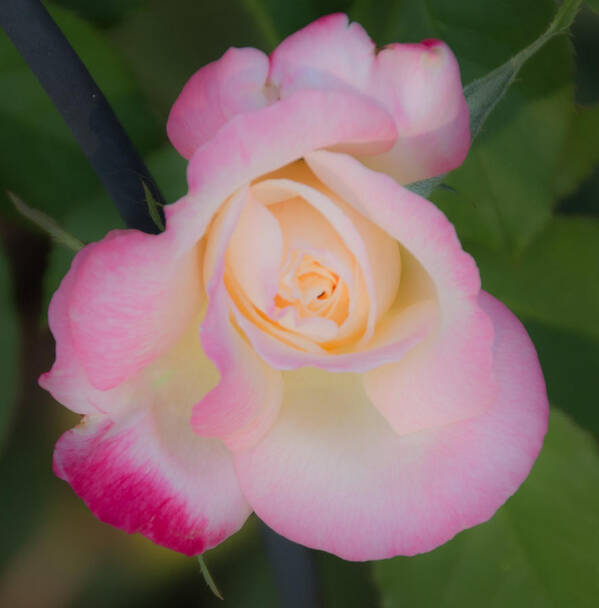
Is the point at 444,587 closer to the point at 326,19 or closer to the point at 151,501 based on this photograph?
the point at 151,501

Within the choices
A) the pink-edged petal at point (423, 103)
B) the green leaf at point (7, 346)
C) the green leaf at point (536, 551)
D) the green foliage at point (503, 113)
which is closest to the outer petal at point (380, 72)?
the pink-edged petal at point (423, 103)

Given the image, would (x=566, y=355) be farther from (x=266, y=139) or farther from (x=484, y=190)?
(x=266, y=139)

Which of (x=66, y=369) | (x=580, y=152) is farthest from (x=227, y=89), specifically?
(x=580, y=152)

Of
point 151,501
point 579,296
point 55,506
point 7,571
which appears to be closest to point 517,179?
point 579,296

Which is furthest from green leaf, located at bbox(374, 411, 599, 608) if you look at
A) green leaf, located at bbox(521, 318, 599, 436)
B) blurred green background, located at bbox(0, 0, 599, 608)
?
green leaf, located at bbox(521, 318, 599, 436)

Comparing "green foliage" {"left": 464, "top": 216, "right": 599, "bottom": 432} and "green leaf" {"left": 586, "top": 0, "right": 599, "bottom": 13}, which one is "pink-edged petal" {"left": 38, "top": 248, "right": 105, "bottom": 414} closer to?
"green leaf" {"left": 586, "top": 0, "right": 599, "bottom": 13}
